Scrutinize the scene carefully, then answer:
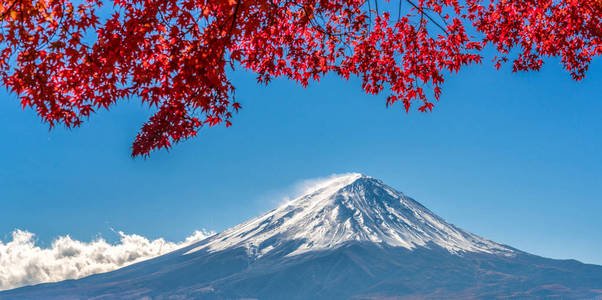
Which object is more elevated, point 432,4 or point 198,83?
point 432,4

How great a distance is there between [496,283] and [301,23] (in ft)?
713

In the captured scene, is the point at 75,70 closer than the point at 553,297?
Yes

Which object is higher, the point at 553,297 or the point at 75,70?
the point at 75,70

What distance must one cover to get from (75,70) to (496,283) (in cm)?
22009

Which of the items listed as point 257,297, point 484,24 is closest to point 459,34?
point 484,24

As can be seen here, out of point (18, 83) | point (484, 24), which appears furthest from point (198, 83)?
point (484, 24)

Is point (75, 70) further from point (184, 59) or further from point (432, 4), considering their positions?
point (432, 4)

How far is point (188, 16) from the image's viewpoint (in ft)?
15.1

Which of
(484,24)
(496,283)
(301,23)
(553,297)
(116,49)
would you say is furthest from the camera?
(496,283)

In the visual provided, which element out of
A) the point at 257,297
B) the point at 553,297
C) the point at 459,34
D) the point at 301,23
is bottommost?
the point at 553,297

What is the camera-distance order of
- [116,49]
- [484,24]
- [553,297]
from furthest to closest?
[553,297] < [484,24] < [116,49]

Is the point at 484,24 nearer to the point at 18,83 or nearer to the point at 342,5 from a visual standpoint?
the point at 342,5

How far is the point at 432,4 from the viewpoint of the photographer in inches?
290

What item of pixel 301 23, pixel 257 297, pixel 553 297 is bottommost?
pixel 553 297
